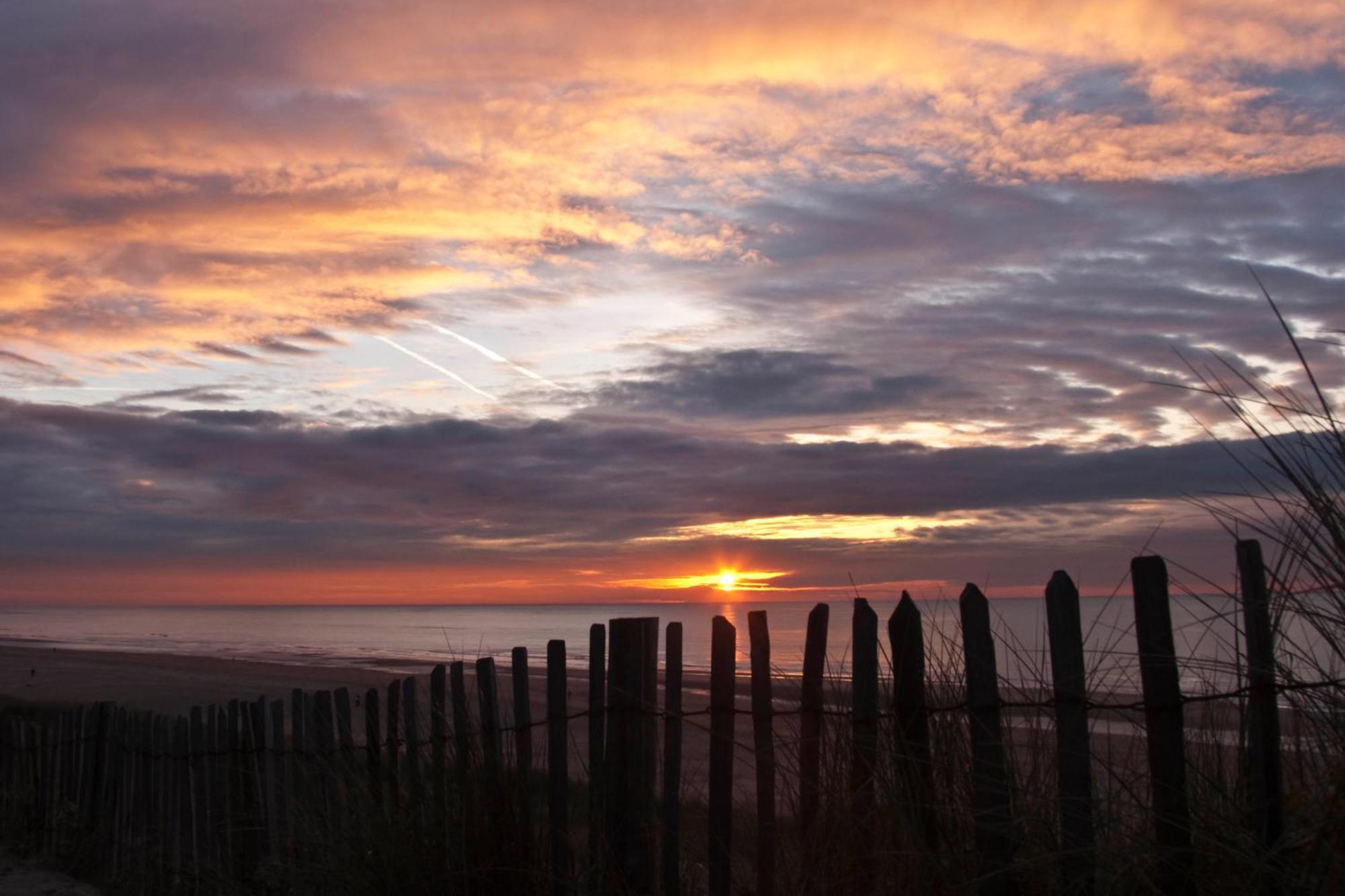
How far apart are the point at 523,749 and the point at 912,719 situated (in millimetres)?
1946

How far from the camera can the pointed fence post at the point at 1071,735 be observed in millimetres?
2777

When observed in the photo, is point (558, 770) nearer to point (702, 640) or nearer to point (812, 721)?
point (812, 721)

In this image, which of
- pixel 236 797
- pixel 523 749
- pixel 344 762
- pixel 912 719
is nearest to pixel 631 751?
pixel 523 749

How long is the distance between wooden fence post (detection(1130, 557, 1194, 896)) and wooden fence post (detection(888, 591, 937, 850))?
0.61 metres

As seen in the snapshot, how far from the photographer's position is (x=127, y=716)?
7.84 metres

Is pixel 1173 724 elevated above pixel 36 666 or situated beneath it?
elevated above

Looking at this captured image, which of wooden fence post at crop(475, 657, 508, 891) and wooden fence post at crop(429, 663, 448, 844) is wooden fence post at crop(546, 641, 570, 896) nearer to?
wooden fence post at crop(475, 657, 508, 891)

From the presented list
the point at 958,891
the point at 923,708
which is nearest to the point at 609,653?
the point at 923,708

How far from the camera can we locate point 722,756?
12.7ft

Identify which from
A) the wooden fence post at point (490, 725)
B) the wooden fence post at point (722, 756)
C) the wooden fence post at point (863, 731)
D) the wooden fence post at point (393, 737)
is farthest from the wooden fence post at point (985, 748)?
the wooden fence post at point (393, 737)

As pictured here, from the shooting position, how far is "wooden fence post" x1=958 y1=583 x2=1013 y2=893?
2916 mm

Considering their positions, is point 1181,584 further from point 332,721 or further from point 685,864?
point 332,721

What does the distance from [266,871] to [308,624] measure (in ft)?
321

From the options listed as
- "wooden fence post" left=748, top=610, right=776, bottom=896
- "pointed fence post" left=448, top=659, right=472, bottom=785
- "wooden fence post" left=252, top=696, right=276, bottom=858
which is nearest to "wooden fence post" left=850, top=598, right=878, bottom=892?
"wooden fence post" left=748, top=610, right=776, bottom=896
